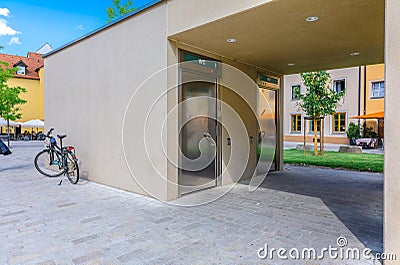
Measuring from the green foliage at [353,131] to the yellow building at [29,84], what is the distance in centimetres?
2688

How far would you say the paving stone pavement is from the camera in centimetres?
258

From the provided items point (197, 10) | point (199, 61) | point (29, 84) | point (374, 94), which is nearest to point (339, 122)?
point (374, 94)

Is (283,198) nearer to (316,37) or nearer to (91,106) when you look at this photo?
(316,37)

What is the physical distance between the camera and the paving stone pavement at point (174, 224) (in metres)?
2.58

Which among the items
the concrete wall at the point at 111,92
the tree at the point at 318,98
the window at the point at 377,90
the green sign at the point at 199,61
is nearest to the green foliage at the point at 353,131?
the window at the point at 377,90

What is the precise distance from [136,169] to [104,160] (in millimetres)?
1077

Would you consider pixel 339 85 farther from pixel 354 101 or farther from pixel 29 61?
pixel 29 61

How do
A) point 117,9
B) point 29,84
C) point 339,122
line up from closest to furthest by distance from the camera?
point 117,9 < point 339,122 < point 29,84

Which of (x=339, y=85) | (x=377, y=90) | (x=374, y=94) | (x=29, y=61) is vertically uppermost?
(x=29, y=61)

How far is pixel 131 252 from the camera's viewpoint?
2609 millimetres

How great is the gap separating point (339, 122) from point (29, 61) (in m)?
30.0

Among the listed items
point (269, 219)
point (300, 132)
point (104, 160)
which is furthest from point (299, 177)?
point (300, 132)

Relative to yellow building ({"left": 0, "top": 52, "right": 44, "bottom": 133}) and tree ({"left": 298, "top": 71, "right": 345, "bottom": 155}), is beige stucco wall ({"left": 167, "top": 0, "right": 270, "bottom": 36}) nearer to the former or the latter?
tree ({"left": 298, "top": 71, "right": 345, "bottom": 155})

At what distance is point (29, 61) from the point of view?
1137 inches
